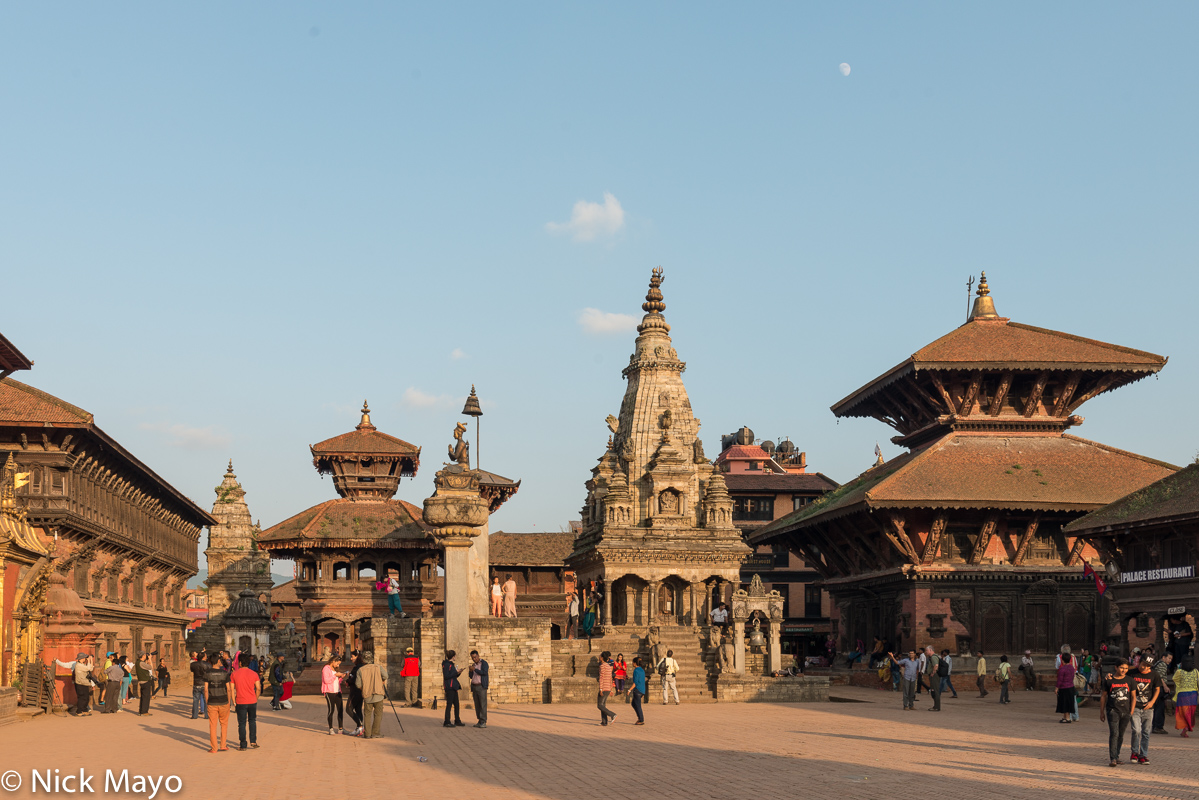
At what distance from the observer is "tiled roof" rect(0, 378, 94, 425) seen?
3747 centimetres

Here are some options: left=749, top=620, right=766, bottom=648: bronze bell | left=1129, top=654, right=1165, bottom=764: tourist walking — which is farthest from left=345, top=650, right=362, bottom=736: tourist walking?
left=749, top=620, right=766, bottom=648: bronze bell

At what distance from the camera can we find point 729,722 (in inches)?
1018

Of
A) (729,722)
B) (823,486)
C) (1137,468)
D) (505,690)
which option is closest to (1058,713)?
(729,722)

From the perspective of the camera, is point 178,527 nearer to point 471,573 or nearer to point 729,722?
point 471,573

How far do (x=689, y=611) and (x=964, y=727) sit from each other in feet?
86.2

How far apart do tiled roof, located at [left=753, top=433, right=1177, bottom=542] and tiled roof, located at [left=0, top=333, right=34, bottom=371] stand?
1034 inches

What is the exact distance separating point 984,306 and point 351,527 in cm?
3229

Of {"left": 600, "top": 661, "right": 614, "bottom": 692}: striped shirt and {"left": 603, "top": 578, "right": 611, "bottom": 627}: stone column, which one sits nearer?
{"left": 600, "top": 661, "right": 614, "bottom": 692}: striped shirt

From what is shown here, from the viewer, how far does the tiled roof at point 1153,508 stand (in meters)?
29.1

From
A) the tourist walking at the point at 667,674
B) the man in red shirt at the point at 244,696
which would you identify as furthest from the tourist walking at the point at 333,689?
the tourist walking at the point at 667,674

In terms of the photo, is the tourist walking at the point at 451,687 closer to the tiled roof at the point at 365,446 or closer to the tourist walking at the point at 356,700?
the tourist walking at the point at 356,700

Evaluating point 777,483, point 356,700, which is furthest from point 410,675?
point 777,483

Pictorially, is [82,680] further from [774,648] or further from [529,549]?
[529,549]

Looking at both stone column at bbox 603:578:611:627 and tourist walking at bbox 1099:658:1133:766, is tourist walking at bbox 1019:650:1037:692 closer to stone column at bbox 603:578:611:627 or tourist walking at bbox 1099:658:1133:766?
stone column at bbox 603:578:611:627
